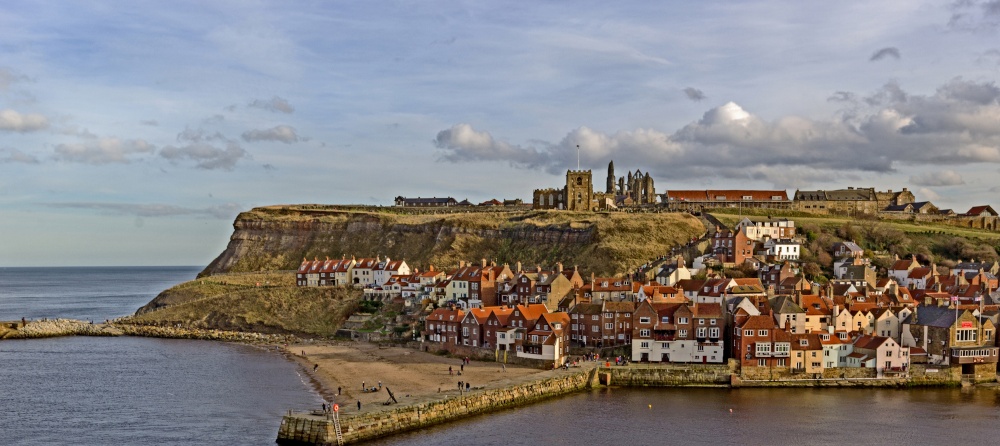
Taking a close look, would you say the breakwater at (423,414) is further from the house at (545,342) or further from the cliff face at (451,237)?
the cliff face at (451,237)

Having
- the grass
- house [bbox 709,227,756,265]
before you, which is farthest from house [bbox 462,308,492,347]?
house [bbox 709,227,756,265]

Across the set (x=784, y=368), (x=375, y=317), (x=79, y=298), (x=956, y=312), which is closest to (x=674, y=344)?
(x=784, y=368)

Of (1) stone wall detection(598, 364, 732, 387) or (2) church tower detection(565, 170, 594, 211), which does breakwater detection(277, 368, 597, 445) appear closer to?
(1) stone wall detection(598, 364, 732, 387)

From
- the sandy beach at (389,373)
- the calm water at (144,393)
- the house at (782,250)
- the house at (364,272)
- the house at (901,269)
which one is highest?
the house at (782,250)

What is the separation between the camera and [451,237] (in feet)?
415

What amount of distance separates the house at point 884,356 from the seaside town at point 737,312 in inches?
2.8

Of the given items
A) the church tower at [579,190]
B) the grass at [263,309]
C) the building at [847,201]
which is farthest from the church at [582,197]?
the grass at [263,309]

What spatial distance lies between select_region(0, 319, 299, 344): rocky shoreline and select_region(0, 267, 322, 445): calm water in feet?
11.3

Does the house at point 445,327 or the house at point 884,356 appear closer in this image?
the house at point 884,356

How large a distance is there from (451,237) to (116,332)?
45226mm

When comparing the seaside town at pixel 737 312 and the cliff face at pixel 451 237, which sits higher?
the cliff face at pixel 451 237

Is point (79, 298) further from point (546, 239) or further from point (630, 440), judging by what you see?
point (630, 440)

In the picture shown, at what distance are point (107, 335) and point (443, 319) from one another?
4308 cm

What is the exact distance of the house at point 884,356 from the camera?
6469 cm
